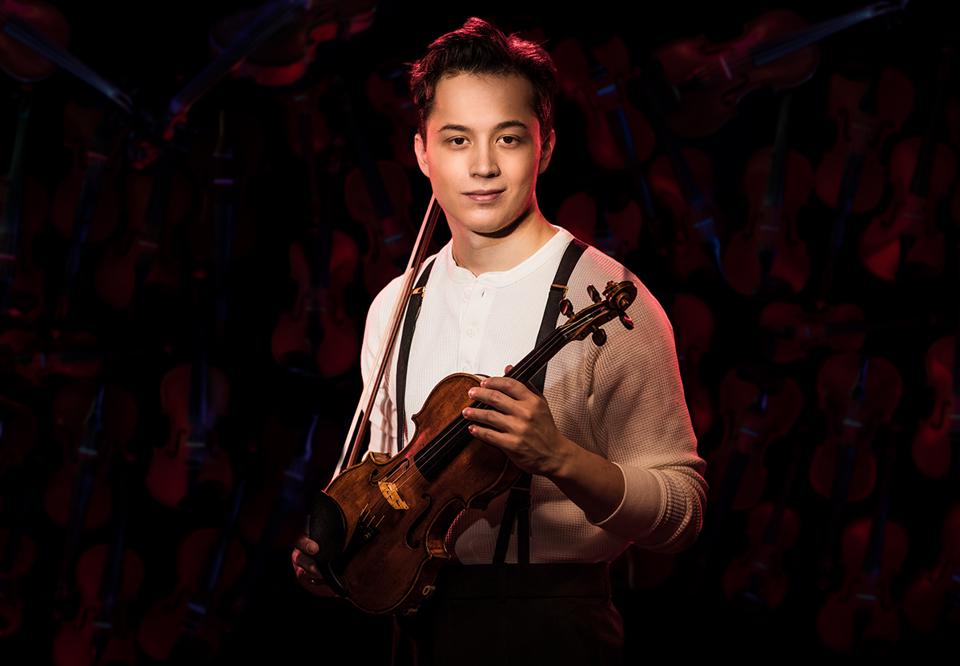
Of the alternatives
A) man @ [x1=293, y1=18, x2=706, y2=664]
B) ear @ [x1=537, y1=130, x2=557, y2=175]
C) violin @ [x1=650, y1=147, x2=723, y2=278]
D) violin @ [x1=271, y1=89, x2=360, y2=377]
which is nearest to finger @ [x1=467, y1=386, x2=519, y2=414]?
man @ [x1=293, y1=18, x2=706, y2=664]

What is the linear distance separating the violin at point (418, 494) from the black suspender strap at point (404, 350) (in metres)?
0.17

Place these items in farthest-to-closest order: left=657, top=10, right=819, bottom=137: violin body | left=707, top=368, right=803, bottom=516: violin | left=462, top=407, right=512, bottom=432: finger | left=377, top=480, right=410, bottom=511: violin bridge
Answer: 1. left=707, top=368, right=803, bottom=516: violin
2. left=657, top=10, right=819, bottom=137: violin body
3. left=377, top=480, right=410, bottom=511: violin bridge
4. left=462, top=407, right=512, bottom=432: finger

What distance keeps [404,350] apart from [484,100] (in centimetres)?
38

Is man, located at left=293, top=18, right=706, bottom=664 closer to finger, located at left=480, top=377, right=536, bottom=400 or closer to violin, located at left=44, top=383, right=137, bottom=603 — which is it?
finger, located at left=480, top=377, right=536, bottom=400

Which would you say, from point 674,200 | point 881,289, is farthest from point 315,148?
point 881,289

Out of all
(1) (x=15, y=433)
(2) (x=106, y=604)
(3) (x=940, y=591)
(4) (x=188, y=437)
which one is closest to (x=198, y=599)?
(2) (x=106, y=604)

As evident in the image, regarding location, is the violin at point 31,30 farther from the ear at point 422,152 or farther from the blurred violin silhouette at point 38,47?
the ear at point 422,152

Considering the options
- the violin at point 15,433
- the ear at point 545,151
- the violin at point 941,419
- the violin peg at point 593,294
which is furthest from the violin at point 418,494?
the violin at point 941,419

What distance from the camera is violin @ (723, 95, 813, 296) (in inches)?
128

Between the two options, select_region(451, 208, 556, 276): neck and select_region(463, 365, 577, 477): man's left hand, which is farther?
select_region(451, 208, 556, 276): neck

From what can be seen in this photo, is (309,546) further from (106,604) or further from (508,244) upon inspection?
(106,604)

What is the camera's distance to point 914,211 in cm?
338

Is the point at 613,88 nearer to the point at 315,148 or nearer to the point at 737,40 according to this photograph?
the point at 737,40

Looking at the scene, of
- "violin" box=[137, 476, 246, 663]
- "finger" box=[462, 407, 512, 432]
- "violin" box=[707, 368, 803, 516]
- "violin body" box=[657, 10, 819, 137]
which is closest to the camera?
"finger" box=[462, 407, 512, 432]
